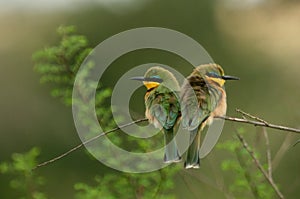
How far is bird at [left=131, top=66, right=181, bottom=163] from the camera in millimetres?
2078

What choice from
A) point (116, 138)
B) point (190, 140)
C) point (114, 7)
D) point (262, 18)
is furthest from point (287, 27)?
point (190, 140)

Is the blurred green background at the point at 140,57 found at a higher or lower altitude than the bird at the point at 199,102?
higher

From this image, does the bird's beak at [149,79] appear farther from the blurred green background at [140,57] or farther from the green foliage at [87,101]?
the blurred green background at [140,57]

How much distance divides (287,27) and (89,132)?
16.6 feet

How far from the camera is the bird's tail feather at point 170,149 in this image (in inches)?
80.5

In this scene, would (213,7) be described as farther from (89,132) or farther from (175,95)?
(175,95)

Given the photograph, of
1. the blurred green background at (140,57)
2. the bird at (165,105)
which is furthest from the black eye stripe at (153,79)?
the blurred green background at (140,57)

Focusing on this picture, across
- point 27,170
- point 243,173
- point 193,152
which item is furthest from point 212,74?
point 27,170

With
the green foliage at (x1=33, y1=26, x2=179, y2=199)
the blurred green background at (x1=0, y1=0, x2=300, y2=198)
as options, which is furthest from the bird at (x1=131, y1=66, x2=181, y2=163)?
the blurred green background at (x1=0, y1=0, x2=300, y2=198)

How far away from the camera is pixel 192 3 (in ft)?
26.2

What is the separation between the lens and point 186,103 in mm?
2078

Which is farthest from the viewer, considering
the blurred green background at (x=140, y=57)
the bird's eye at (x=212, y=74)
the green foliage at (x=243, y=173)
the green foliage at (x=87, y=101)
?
the blurred green background at (x=140, y=57)

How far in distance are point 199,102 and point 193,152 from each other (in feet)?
0.40

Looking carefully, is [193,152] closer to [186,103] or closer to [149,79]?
[186,103]
